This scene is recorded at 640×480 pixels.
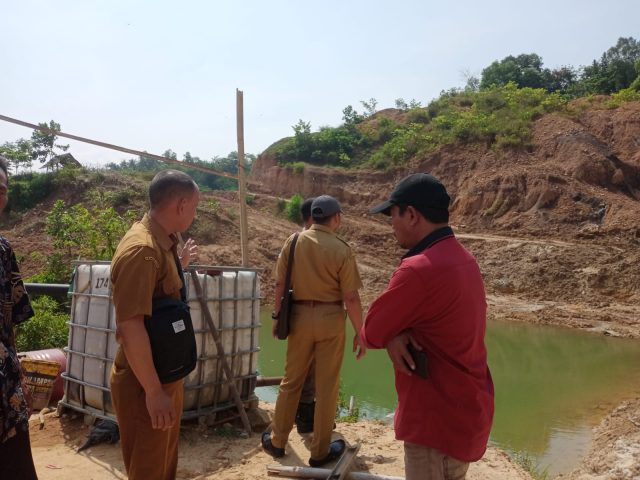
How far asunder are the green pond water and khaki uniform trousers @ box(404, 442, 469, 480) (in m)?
4.26

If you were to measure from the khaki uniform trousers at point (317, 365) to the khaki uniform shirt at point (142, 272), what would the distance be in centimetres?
156

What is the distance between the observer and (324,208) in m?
4.09

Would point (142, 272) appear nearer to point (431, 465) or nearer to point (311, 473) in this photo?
point (431, 465)

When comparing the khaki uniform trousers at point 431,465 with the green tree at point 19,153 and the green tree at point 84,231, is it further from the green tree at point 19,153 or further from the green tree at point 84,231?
the green tree at point 19,153

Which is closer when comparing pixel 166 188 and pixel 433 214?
pixel 433 214

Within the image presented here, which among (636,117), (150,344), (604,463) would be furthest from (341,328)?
(636,117)

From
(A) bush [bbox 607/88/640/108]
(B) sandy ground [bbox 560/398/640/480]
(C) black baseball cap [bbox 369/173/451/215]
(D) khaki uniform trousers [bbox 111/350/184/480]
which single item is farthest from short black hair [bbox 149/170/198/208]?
(A) bush [bbox 607/88/640/108]

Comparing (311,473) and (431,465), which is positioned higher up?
(431,465)

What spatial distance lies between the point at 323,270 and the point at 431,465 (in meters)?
2.01

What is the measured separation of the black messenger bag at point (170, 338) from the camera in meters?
2.34

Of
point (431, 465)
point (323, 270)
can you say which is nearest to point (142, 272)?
point (431, 465)

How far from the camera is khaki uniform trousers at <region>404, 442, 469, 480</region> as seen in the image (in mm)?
2068

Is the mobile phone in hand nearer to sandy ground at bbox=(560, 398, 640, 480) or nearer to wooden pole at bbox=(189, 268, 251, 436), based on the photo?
wooden pole at bbox=(189, 268, 251, 436)

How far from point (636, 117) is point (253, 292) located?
24.5m
